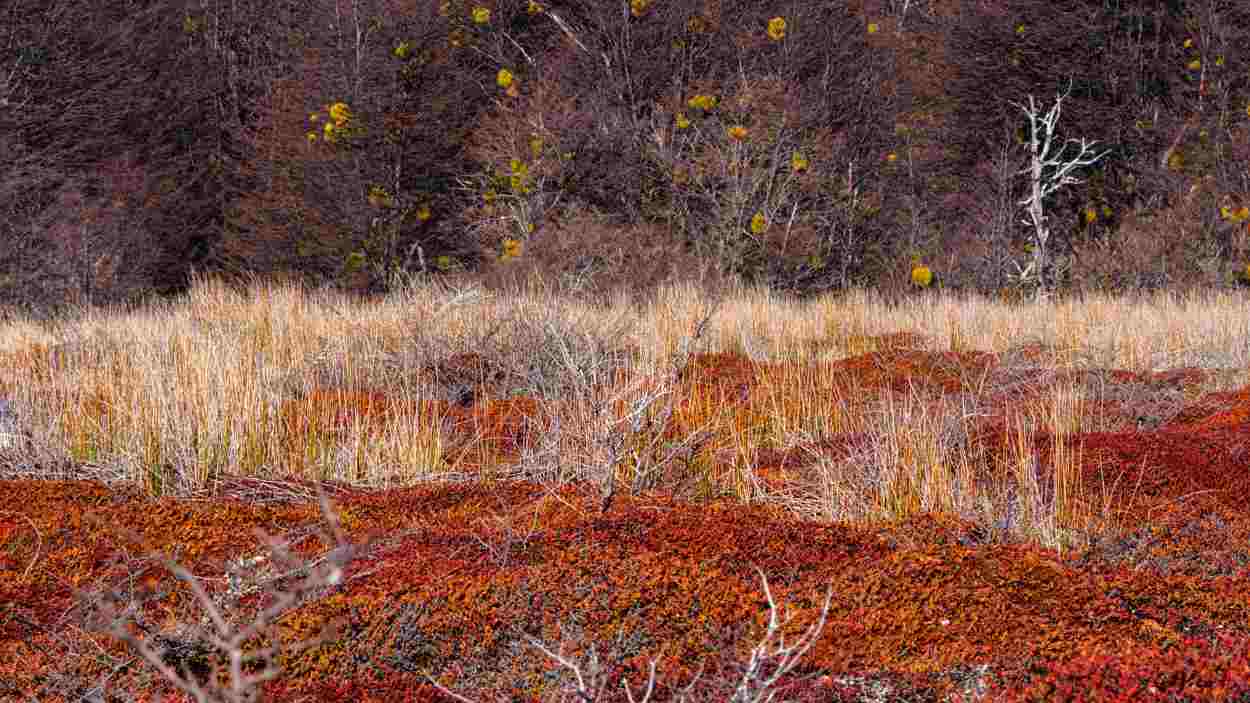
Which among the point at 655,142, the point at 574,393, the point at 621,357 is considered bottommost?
the point at 621,357

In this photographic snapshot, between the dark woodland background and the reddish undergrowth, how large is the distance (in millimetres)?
12483

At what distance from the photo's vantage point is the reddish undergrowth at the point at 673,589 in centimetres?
226

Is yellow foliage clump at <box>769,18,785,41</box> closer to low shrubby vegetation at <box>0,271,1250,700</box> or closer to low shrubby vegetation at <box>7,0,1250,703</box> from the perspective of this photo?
low shrubby vegetation at <box>7,0,1250,703</box>

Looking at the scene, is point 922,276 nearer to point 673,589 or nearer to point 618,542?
point 618,542

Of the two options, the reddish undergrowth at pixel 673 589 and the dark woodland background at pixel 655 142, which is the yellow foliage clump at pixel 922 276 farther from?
the reddish undergrowth at pixel 673 589

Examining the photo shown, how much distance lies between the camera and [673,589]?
99.5 inches

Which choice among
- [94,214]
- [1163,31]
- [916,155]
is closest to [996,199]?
[916,155]

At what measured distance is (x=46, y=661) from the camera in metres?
2.38

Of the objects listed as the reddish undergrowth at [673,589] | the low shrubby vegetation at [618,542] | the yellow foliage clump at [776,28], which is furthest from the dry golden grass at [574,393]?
the yellow foliage clump at [776,28]

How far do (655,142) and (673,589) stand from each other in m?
17.5

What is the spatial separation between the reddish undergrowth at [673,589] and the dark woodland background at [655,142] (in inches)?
491

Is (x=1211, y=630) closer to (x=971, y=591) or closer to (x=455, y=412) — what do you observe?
(x=971, y=591)

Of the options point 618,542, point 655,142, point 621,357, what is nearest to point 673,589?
point 618,542

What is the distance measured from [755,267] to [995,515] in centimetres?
1463
